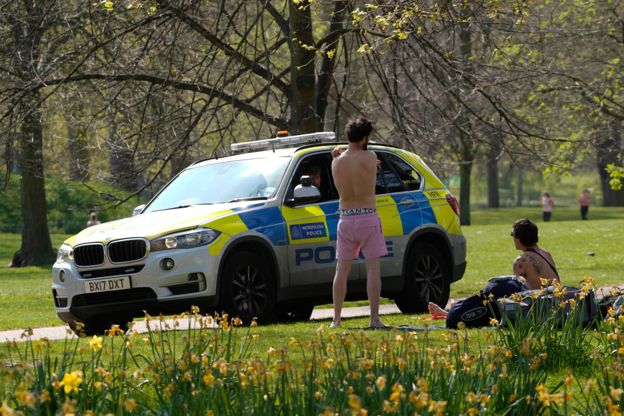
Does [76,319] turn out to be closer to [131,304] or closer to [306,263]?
[131,304]

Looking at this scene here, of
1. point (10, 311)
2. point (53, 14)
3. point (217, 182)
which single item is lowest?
point (10, 311)

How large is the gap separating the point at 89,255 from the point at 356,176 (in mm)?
2622

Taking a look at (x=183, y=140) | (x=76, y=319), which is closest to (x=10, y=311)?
(x=183, y=140)

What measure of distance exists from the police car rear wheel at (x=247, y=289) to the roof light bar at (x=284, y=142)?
1765mm

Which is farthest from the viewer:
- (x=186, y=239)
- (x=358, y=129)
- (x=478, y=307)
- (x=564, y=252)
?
(x=564, y=252)

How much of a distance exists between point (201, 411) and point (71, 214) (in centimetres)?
4405

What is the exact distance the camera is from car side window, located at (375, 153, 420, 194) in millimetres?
13727

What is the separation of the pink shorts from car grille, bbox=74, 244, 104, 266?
7.28ft

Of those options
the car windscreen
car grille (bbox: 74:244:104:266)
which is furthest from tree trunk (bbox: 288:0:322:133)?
car grille (bbox: 74:244:104:266)

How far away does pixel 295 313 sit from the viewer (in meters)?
14.3

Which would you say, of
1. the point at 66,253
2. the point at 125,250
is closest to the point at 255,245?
the point at 125,250

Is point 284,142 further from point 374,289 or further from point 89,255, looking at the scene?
point 374,289

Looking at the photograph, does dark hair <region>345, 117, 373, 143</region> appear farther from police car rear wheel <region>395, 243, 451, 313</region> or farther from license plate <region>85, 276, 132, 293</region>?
police car rear wheel <region>395, 243, 451, 313</region>

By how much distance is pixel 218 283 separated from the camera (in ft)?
38.3
